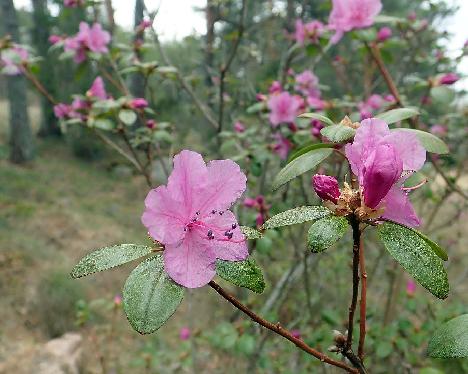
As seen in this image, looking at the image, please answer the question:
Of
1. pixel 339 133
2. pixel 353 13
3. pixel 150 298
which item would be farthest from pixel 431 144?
pixel 353 13

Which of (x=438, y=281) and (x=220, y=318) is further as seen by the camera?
(x=220, y=318)

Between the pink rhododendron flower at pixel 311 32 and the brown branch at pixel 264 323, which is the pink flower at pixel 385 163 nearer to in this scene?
the brown branch at pixel 264 323

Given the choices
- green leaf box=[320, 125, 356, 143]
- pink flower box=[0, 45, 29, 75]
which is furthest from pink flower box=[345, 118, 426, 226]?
pink flower box=[0, 45, 29, 75]

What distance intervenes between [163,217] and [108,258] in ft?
0.33

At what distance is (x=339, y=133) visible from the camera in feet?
2.66

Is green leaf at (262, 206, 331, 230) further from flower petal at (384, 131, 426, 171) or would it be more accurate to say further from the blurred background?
the blurred background

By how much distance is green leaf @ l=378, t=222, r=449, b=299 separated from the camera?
1.99 ft

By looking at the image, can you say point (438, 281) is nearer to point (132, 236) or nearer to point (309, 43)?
point (309, 43)

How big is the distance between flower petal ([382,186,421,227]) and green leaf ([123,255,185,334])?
29 centimetres

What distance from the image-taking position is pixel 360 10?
1609 mm

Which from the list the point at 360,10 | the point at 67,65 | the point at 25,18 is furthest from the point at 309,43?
the point at 25,18

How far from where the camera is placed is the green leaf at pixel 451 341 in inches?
25.6

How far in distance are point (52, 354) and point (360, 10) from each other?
10.3ft

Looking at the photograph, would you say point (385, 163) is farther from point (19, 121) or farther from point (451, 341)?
point (19, 121)
